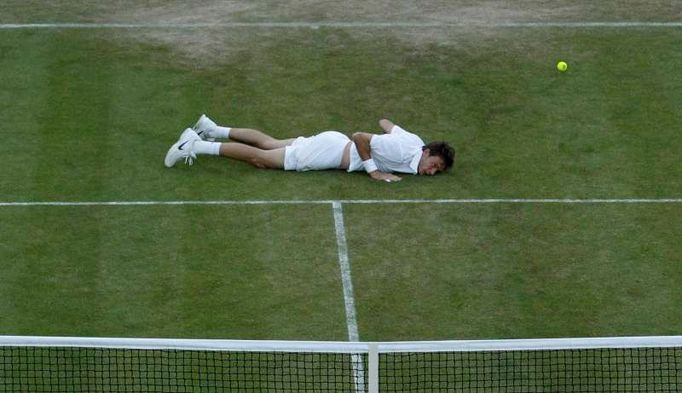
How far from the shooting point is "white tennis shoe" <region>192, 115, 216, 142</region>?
55.4 ft

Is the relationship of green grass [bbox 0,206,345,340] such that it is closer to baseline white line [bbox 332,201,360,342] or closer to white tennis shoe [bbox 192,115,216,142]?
baseline white line [bbox 332,201,360,342]

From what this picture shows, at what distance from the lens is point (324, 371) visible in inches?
501

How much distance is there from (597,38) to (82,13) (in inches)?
275

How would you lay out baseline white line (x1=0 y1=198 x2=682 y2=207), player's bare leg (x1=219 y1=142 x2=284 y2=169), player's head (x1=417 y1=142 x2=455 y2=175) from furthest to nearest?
player's bare leg (x1=219 y1=142 x2=284 y2=169) < player's head (x1=417 y1=142 x2=455 y2=175) < baseline white line (x1=0 y1=198 x2=682 y2=207)

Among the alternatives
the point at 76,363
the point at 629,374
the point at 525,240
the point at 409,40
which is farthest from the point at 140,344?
the point at 409,40

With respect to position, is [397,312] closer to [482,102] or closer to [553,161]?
[553,161]

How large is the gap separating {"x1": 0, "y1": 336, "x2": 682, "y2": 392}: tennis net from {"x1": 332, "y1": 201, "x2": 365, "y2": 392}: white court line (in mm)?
26

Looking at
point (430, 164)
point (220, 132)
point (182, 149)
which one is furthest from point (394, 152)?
point (182, 149)

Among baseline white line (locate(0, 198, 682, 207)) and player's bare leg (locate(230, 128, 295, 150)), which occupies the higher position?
player's bare leg (locate(230, 128, 295, 150))

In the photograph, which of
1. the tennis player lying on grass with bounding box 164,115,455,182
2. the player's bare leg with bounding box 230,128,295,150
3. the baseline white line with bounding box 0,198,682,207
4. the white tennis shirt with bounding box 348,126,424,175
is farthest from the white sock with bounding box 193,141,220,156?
the white tennis shirt with bounding box 348,126,424,175

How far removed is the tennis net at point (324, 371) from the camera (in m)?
12.4

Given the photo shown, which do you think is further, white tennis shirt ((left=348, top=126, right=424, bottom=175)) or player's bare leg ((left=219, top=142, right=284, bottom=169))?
player's bare leg ((left=219, top=142, right=284, bottom=169))

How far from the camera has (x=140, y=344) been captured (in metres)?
11.1

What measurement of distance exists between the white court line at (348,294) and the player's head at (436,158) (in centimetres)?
117
